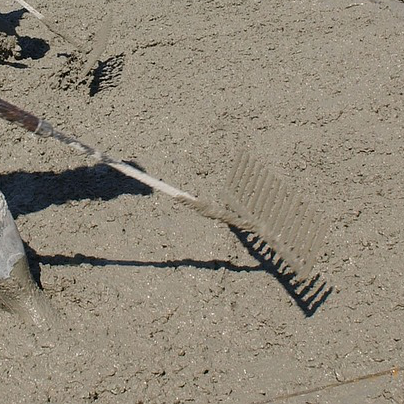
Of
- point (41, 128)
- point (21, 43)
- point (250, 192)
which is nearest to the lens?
point (41, 128)

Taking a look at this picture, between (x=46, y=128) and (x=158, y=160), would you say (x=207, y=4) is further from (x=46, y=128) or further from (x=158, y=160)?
(x=46, y=128)

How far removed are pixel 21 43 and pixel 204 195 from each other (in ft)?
5.56

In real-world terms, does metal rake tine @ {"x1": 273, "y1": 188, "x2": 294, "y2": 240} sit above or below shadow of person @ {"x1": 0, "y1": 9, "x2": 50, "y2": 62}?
below

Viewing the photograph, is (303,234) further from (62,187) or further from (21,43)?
(21,43)

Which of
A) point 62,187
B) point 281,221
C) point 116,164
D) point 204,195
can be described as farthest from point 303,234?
point 62,187

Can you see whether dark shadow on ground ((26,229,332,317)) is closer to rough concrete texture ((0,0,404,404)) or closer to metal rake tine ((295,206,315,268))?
rough concrete texture ((0,0,404,404))

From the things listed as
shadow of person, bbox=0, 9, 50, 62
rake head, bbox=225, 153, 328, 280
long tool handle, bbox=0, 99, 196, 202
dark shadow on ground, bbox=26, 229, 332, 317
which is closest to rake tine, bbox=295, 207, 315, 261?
rake head, bbox=225, 153, 328, 280

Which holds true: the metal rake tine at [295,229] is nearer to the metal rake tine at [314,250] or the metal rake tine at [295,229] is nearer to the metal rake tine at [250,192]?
the metal rake tine at [314,250]

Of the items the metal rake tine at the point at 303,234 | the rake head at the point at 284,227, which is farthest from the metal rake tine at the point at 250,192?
the metal rake tine at the point at 303,234

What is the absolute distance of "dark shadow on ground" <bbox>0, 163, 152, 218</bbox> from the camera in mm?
3180

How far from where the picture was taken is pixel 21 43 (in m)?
4.12

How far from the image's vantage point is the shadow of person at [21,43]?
13.0 ft

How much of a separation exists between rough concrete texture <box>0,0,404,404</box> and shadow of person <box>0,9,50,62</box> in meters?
0.01

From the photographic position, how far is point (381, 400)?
8.13 ft
